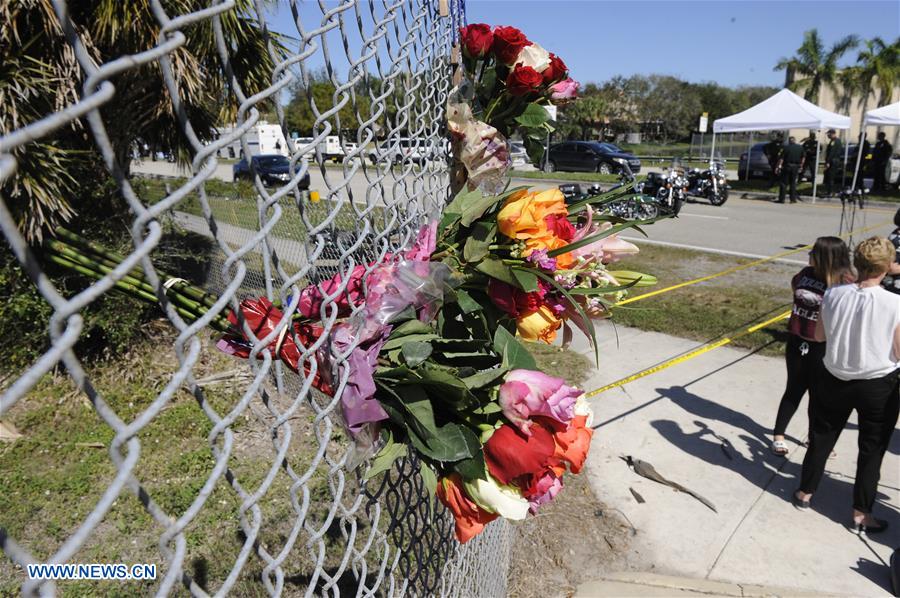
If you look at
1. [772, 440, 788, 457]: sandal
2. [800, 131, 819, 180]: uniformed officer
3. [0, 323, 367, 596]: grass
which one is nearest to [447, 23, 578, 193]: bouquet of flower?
[0, 323, 367, 596]: grass

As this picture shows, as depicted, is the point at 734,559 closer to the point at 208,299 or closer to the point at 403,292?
the point at 403,292

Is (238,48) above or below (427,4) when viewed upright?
above

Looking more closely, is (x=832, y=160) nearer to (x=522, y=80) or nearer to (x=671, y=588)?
(x=671, y=588)

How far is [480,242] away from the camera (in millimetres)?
1238

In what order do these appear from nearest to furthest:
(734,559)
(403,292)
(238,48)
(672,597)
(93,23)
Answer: (403,292) < (672,597) < (734,559) < (93,23) < (238,48)

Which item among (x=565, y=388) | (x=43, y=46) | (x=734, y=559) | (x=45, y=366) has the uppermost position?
(x=43, y=46)

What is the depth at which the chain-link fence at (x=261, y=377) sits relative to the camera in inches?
18.7

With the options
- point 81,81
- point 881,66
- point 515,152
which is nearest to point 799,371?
point 515,152

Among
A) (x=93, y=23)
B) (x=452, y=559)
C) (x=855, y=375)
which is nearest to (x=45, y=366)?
(x=452, y=559)

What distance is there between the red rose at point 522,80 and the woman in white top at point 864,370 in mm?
2478

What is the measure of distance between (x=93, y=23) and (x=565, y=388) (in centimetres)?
492

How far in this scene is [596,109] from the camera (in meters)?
37.2

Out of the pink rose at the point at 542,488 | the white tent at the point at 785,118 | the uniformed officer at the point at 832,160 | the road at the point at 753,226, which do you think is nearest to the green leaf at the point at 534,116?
the pink rose at the point at 542,488

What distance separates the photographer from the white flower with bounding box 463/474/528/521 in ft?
A: 3.49
